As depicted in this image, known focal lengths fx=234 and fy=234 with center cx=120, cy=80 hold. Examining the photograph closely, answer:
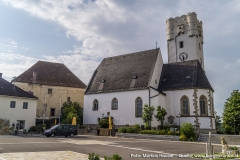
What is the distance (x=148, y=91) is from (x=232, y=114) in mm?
12064

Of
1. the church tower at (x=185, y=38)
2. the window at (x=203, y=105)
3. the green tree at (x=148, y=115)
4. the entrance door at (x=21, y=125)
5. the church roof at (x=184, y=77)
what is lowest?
the entrance door at (x=21, y=125)

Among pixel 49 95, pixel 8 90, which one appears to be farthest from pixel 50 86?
pixel 8 90

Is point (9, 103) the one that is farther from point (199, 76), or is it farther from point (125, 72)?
point (199, 76)

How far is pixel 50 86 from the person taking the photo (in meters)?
48.1

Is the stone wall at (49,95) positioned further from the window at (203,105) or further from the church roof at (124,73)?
the window at (203,105)

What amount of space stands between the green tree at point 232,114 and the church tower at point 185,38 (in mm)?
19280

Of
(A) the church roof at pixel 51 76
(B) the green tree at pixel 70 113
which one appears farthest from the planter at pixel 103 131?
(A) the church roof at pixel 51 76

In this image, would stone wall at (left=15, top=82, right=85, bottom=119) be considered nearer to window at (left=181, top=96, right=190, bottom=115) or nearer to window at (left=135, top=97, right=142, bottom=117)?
window at (left=135, top=97, right=142, bottom=117)

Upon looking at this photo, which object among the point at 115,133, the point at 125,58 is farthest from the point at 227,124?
the point at 125,58

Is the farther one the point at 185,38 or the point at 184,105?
the point at 185,38

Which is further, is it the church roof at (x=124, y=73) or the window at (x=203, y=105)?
the church roof at (x=124, y=73)

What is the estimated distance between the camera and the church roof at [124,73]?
37.5 metres

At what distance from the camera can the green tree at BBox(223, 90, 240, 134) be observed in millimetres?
32156

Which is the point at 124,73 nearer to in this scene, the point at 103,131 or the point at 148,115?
the point at 148,115
